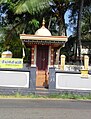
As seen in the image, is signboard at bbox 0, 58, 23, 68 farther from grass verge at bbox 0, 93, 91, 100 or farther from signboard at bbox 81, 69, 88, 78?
signboard at bbox 81, 69, 88, 78

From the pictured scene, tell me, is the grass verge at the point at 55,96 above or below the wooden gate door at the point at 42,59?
below

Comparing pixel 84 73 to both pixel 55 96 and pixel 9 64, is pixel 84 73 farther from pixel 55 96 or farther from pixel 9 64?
pixel 9 64

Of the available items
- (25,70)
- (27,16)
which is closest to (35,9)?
(27,16)

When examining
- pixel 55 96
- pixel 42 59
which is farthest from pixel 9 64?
pixel 55 96

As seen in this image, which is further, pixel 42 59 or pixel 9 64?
pixel 42 59

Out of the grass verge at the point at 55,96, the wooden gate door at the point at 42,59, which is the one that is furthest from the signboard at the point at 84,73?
the wooden gate door at the point at 42,59

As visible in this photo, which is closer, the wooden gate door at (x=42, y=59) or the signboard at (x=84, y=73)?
the signboard at (x=84, y=73)

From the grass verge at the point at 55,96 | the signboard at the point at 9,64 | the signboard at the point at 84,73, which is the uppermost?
the signboard at the point at 9,64

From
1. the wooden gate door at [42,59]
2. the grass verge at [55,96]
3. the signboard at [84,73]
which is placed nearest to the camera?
the grass verge at [55,96]

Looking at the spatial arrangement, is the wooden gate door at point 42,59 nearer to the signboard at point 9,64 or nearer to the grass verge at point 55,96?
the signboard at point 9,64

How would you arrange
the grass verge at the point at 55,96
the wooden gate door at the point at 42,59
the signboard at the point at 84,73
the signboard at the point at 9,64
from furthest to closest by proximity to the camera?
the wooden gate door at the point at 42,59 → the signboard at the point at 9,64 → the signboard at the point at 84,73 → the grass verge at the point at 55,96

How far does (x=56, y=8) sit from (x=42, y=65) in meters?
11.9

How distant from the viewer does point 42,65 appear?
2422 centimetres

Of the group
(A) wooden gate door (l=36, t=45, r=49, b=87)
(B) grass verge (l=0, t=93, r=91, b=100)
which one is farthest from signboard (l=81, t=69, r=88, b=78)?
(A) wooden gate door (l=36, t=45, r=49, b=87)
